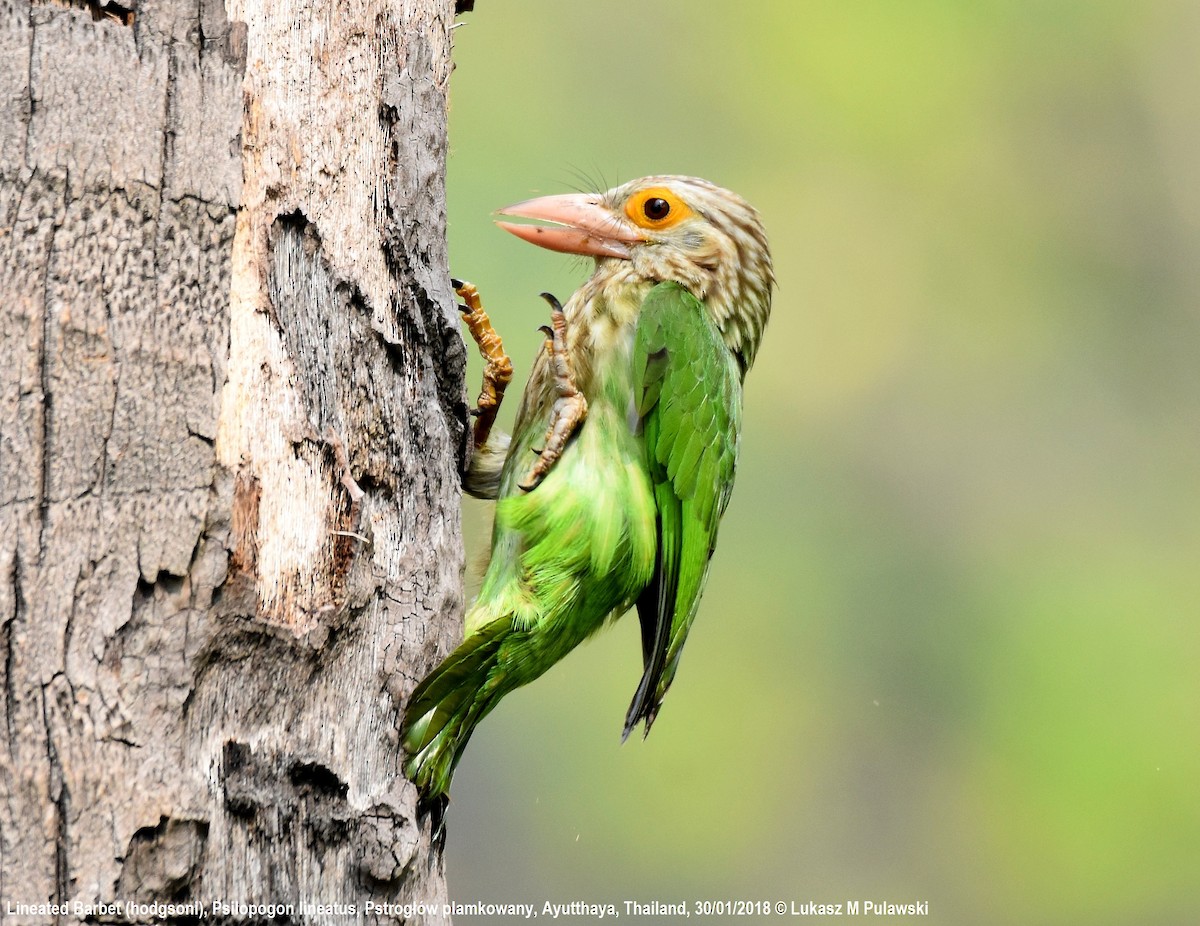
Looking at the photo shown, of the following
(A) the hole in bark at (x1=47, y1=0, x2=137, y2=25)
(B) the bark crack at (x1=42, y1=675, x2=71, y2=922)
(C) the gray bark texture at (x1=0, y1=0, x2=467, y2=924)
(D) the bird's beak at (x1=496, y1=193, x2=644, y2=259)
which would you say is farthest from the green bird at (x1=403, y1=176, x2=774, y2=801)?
(A) the hole in bark at (x1=47, y1=0, x2=137, y2=25)

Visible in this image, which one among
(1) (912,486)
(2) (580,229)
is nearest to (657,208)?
(2) (580,229)

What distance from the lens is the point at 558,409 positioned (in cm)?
268

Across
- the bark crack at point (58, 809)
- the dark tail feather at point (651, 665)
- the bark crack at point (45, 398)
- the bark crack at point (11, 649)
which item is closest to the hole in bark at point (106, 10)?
the bark crack at point (45, 398)

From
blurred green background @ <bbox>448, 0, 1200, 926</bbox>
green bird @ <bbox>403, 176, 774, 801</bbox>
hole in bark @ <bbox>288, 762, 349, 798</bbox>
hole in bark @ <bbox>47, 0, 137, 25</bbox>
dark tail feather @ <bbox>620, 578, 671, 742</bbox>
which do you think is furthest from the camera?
blurred green background @ <bbox>448, 0, 1200, 926</bbox>

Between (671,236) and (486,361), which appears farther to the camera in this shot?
(671,236)

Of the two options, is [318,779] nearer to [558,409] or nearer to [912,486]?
[558,409]

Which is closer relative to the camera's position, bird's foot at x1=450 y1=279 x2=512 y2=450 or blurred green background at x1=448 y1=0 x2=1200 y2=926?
bird's foot at x1=450 y1=279 x2=512 y2=450

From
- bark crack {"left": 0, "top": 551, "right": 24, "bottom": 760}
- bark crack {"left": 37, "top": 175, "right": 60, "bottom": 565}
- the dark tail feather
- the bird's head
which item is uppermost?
the bird's head

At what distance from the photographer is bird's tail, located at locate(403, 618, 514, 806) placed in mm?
1949

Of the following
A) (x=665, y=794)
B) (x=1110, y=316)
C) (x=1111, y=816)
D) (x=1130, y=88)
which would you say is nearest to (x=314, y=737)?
(x=665, y=794)

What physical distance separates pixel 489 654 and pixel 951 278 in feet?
17.9

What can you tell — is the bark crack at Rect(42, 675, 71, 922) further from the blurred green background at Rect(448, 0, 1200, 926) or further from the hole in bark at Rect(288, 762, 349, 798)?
the blurred green background at Rect(448, 0, 1200, 926)

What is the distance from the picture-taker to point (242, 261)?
1.71m

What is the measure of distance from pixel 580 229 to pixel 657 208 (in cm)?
22
